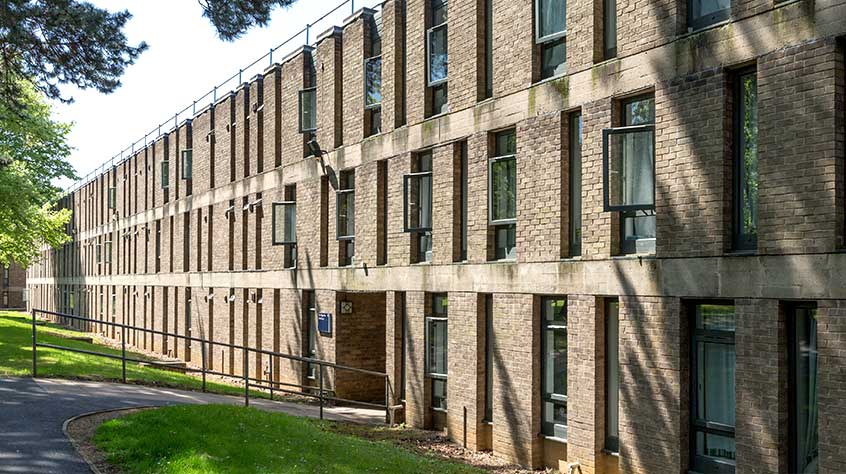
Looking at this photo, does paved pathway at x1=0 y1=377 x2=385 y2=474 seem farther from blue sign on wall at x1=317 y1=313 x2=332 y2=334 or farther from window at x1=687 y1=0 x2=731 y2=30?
window at x1=687 y1=0 x2=731 y2=30

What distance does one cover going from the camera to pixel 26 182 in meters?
31.4

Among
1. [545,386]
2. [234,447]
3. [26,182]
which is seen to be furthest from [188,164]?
[234,447]

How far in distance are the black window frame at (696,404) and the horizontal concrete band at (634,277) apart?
39 centimetres

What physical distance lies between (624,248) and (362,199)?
8.65 metres

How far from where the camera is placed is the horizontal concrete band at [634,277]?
1028 centimetres

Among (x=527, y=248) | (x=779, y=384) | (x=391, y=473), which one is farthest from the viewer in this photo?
(x=527, y=248)

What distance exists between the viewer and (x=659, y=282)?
40.0 feet

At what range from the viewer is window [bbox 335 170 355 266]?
2133cm

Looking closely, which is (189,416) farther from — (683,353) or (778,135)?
(778,135)

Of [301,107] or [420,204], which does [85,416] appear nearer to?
[420,204]

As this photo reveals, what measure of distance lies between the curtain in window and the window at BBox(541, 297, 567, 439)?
4524 mm

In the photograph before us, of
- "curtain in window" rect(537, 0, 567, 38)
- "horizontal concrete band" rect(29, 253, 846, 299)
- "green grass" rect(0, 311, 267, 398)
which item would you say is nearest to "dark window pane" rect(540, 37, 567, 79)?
"curtain in window" rect(537, 0, 567, 38)

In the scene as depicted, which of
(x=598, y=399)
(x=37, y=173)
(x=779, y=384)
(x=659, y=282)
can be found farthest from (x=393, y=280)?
(x=37, y=173)

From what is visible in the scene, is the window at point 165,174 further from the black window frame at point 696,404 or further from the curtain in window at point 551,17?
the black window frame at point 696,404
